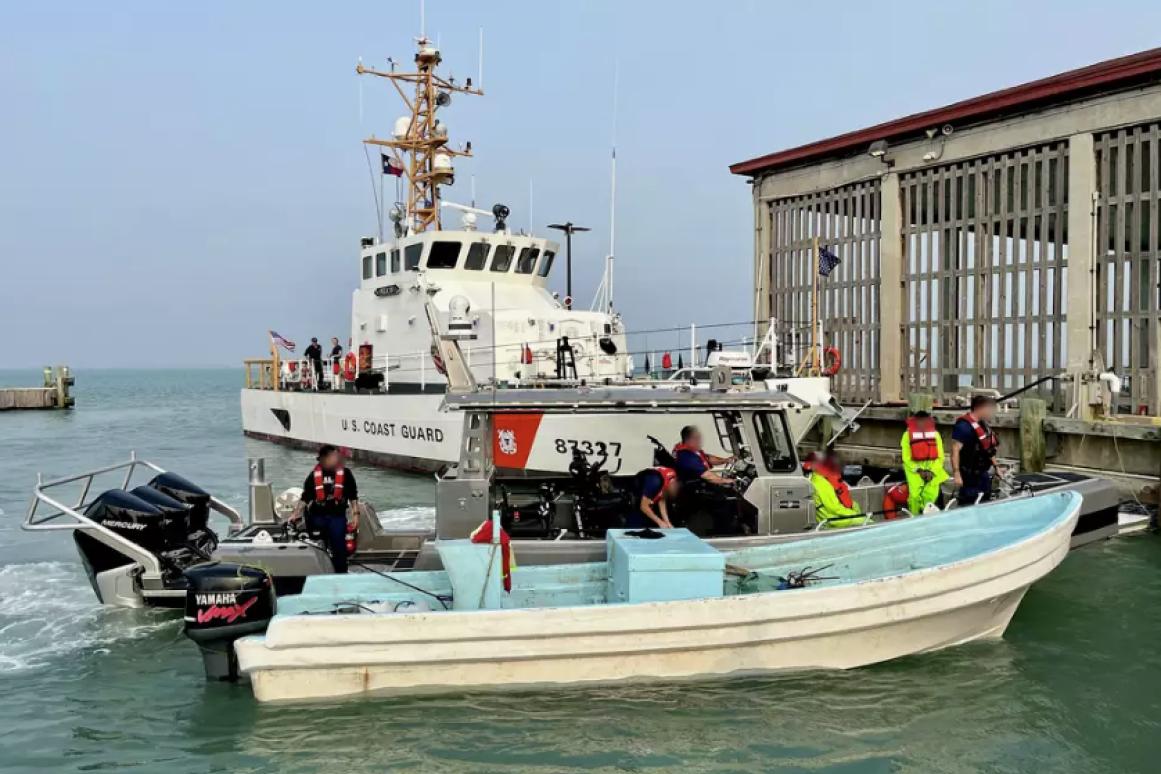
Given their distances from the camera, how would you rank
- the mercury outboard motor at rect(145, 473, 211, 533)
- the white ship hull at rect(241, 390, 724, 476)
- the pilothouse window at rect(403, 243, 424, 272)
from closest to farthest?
the mercury outboard motor at rect(145, 473, 211, 533) < the white ship hull at rect(241, 390, 724, 476) < the pilothouse window at rect(403, 243, 424, 272)

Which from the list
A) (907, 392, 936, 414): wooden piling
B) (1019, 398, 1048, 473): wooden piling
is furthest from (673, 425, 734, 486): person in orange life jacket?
(907, 392, 936, 414): wooden piling

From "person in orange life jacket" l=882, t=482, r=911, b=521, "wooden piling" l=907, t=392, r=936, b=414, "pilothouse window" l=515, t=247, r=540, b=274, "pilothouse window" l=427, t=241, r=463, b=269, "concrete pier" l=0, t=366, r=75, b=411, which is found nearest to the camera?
"person in orange life jacket" l=882, t=482, r=911, b=521

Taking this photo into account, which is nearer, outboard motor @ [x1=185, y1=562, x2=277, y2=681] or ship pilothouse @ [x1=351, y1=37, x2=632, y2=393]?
outboard motor @ [x1=185, y1=562, x2=277, y2=681]

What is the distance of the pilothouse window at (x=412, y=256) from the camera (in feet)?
67.5

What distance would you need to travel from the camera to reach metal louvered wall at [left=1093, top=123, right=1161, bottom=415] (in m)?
12.9

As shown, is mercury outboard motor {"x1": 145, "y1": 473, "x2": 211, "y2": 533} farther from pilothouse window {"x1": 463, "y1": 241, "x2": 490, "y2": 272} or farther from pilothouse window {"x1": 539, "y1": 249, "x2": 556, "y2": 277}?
pilothouse window {"x1": 539, "y1": 249, "x2": 556, "y2": 277}

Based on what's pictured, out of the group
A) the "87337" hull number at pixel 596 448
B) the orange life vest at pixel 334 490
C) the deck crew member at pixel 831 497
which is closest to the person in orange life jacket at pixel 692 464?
the deck crew member at pixel 831 497

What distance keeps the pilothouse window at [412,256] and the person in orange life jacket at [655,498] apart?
13.9 meters

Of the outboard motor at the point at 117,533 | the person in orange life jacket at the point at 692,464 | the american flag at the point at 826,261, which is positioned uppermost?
the american flag at the point at 826,261

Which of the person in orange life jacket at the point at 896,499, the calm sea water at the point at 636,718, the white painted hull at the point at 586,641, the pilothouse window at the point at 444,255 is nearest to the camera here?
the calm sea water at the point at 636,718

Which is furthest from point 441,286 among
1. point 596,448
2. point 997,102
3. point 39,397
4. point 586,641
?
point 39,397

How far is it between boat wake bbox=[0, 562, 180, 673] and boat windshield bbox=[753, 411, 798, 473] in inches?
210

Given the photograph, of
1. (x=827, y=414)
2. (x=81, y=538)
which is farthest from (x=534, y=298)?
(x=81, y=538)

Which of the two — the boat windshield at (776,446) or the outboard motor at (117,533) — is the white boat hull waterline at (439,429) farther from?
the outboard motor at (117,533)
